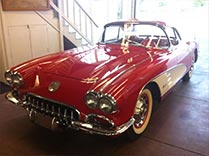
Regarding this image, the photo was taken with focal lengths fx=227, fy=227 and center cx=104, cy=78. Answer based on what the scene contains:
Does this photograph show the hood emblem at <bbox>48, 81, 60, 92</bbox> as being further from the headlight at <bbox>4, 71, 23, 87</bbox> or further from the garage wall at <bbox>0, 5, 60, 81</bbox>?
the garage wall at <bbox>0, 5, 60, 81</bbox>

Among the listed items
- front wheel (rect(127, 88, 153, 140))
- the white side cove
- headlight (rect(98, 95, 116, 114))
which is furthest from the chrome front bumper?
the white side cove

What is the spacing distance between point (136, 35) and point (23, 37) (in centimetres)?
212

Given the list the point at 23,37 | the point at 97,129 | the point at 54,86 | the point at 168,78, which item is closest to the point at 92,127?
the point at 97,129

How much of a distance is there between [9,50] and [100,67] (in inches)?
90.7

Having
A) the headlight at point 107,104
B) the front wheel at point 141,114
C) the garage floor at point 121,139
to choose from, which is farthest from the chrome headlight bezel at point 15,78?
the front wheel at point 141,114

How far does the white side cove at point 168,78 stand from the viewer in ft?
8.32

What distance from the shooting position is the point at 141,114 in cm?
241

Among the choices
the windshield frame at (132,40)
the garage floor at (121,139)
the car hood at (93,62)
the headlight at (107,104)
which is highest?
the windshield frame at (132,40)

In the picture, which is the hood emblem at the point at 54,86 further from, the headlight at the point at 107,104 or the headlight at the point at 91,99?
the headlight at the point at 107,104

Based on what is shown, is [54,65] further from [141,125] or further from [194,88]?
[194,88]

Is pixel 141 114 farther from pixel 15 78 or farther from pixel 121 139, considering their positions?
pixel 15 78

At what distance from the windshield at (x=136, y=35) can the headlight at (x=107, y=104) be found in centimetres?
145

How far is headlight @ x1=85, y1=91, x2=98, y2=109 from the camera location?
6.07 feet

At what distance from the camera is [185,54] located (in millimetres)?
3424
